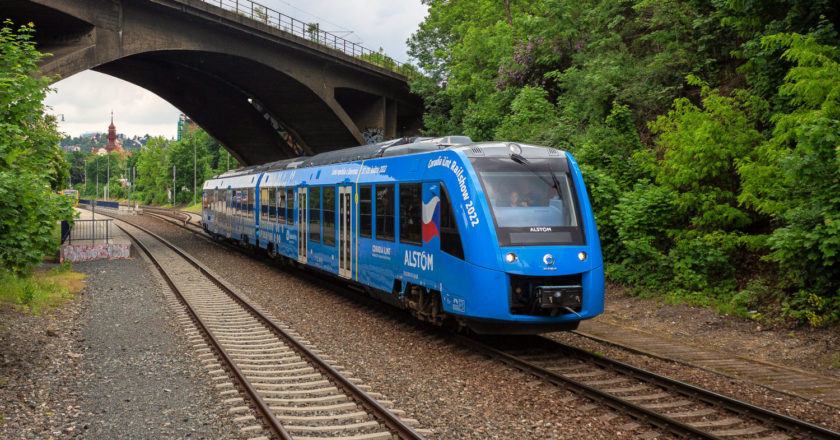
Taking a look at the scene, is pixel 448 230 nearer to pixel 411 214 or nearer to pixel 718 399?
A: pixel 411 214

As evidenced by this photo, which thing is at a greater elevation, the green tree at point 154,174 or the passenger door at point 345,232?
the green tree at point 154,174

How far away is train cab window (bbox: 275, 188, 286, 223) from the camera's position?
1797 centimetres

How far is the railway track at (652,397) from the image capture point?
5.91 metres

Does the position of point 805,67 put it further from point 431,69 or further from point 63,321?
point 431,69

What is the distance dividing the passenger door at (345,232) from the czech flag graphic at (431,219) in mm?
3402

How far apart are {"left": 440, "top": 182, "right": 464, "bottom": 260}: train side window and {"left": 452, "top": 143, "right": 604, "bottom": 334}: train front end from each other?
410 millimetres

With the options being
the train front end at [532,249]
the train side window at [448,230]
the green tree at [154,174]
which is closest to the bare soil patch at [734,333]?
the train front end at [532,249]

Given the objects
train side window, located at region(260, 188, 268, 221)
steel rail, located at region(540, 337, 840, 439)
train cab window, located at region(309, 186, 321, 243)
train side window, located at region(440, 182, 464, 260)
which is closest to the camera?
steel rail, located at region(540, 337, 840, 439)

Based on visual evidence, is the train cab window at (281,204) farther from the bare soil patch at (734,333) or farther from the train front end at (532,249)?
the train front end at (532,249)

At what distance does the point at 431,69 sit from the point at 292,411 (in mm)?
32075

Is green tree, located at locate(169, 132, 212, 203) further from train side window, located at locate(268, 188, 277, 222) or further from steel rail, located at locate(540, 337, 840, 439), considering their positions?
steel rail, located at locate(540, 337, 840, 439)

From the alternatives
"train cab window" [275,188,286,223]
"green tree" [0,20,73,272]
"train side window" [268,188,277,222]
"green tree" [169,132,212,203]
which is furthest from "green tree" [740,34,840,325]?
"green tree" [169,132,212,203]

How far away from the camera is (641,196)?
13.3 metres

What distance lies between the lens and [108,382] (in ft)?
26.0
